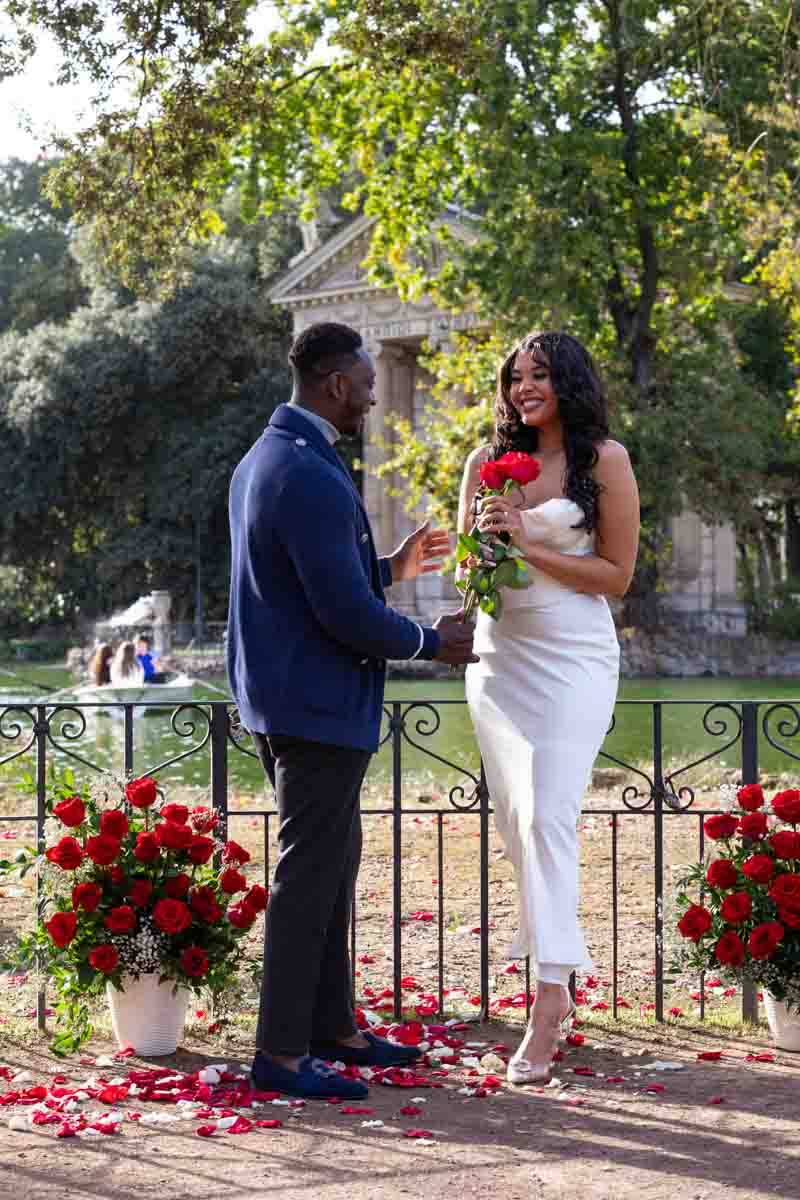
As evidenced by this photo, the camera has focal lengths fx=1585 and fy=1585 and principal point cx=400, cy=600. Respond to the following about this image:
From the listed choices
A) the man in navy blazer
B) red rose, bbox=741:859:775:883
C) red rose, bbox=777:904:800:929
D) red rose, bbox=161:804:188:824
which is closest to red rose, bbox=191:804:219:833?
red rose, bbox=161:804:188:824

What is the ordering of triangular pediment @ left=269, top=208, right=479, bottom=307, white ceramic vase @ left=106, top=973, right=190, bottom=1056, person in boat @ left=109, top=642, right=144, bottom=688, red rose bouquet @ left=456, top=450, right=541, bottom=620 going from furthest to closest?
triangular pediment @ left=269, top=208, right=479, bottom=307 → person in boat @ left=109, top=642, right=144, bottom=688 → white ceramic vase @ left=106, top=973, right=190, bottom=1056 → red rose bouquet @ left=456, top=450, right=541, bottom=620

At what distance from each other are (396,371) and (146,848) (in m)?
46.6

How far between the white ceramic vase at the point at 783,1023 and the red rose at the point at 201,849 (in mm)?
1884

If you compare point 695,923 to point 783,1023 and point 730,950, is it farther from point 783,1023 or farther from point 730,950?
point 783,1023

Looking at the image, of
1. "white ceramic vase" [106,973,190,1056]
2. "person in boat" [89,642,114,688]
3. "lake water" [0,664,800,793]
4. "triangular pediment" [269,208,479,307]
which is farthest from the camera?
"triangular pediment" [269,208,479,307]

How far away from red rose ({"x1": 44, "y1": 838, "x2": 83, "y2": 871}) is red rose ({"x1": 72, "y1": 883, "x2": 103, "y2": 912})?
0.08m

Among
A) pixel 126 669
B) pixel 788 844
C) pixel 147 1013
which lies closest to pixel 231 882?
pixel 147 1013

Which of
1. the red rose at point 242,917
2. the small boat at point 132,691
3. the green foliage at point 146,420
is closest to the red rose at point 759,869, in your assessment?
the red rose at point 242,917

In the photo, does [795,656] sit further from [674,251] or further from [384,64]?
[384,64]

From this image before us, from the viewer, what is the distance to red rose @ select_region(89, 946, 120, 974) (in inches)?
194

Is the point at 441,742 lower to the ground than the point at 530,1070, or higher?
higher

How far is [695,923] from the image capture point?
5184 millimetres

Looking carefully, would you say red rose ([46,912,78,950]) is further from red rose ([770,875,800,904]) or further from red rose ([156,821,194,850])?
red rose ([770,875,800,904])

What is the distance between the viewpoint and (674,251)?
25.9m
